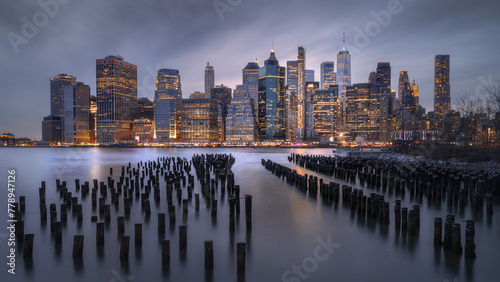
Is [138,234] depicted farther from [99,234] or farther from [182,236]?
[182,236]

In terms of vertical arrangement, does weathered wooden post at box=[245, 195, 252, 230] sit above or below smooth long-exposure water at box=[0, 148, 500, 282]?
above

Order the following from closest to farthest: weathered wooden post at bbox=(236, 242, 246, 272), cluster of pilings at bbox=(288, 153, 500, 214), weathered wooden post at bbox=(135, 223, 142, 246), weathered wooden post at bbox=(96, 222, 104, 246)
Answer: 1. weathered wooden post at bbox=(236, 242, 246, 272)
2. weathered wooden post at bbox=(135, 223, 142, 246)
3. weathered wooden post at bbox=(96, 222, 104, 246)
4. cluster of pilings at bbox=(288, 153, 500, 214)

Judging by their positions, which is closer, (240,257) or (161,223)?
(240,257)

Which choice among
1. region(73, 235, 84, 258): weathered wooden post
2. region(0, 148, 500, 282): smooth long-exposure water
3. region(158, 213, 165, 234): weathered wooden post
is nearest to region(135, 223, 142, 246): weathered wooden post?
region(0, 148, 500, 282): smooth long-exposure water

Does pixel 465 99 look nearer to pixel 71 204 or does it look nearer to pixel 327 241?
pixel 327 241

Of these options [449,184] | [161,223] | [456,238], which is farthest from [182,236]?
[449,184]

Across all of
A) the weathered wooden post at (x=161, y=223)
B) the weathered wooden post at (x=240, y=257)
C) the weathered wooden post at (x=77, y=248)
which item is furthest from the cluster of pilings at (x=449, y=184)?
the weathered wooden post at (x=77, y=248)

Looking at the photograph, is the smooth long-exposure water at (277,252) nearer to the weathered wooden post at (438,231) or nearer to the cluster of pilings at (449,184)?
the weathered wooden post at (438,231)

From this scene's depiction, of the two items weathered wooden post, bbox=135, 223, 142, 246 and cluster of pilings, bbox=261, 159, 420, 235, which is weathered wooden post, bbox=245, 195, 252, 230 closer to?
weathered wooden post, bbox=135, 223, 142, 246

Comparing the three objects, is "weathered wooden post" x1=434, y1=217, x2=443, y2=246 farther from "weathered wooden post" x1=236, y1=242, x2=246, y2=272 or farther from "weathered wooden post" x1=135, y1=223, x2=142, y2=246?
"weathered wooden post" x1=135, y1=223, x2=142, y2=246

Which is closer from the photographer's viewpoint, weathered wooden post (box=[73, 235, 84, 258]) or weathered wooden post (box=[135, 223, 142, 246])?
weathered wooden post (box=[73, 235, 84, 258])

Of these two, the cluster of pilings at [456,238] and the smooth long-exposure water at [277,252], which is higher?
the cluster of pilings at [456,238]

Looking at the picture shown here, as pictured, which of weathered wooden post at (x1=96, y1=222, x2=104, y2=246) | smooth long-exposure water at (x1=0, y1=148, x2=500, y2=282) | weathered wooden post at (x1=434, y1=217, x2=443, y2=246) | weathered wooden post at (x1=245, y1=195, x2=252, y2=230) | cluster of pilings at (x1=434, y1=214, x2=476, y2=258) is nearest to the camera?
smooth long-exposure water at (x1=0, y1=148, x2=500, y2=282)

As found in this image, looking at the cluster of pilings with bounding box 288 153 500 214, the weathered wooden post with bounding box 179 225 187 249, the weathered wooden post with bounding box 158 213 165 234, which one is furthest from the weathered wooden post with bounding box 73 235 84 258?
the cluster of pilings with bounding box 288 153 500 214
